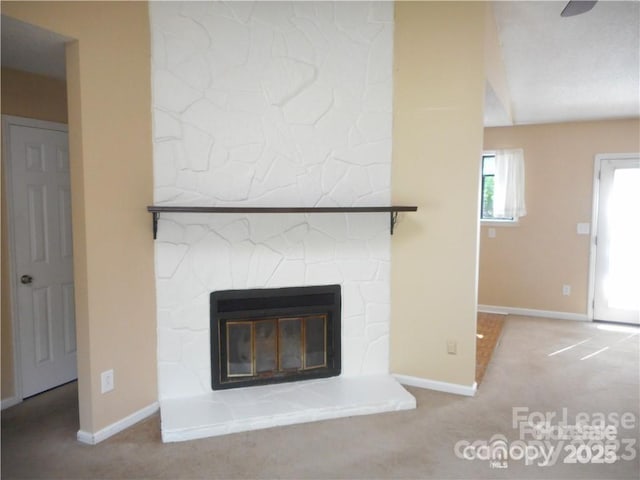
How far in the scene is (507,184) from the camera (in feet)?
16.8

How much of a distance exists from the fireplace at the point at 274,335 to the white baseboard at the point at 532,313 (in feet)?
9.86

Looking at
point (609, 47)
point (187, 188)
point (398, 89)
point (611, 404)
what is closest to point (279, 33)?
point (398, 89)

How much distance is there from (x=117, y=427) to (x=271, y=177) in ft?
5.81

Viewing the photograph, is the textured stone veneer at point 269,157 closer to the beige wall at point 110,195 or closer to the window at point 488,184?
the beige wall at point 110,195

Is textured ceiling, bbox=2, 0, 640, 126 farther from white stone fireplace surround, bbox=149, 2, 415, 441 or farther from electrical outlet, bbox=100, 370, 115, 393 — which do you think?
electrical outlet, bbox=100, 370, 115, 393

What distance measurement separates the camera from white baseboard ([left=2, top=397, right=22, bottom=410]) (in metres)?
2.86

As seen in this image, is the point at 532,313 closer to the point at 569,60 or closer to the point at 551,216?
the point at 551,216

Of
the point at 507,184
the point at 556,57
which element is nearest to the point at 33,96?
the point at 556,57

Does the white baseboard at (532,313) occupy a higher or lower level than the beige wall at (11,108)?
lower

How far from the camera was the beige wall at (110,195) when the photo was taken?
2.34 m

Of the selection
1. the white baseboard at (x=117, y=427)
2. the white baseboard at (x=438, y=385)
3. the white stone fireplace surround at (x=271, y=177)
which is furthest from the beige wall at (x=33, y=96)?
the white baseboard at (x=438, y=385)

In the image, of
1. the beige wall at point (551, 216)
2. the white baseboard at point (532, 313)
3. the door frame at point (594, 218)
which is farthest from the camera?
the white baseboard at point (532, 313)

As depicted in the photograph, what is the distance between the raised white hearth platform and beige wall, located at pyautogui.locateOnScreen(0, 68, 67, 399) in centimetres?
105

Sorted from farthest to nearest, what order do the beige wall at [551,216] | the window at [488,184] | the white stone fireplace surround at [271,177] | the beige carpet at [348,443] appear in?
the window at [488,184], the beige wall at [551,216], the white stone fireplace surround at [271,177], the beige carpet at [348,443]
